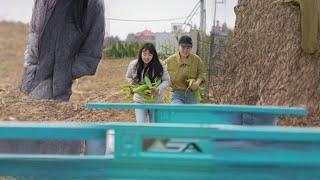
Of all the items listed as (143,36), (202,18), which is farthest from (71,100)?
(143,36)

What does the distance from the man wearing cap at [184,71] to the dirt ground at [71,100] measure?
98 cm

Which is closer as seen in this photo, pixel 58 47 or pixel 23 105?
pixel 58 47

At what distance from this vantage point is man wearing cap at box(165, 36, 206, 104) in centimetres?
588

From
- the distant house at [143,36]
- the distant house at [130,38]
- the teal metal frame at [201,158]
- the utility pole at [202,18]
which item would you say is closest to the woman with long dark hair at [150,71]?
the teal metal frame at [201,158]

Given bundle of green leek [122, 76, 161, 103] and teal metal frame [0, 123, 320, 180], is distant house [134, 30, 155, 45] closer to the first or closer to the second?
bundle of green leek [122, 76, 161, 103]

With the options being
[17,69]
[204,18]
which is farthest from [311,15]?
[17,69]

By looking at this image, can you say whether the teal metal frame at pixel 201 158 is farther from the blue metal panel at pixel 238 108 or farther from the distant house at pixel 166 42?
the distant house at pixel 166 42

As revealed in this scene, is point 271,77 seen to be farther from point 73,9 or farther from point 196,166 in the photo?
point 196,166

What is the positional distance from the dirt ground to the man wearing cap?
38.7 inches

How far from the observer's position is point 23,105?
302 inches

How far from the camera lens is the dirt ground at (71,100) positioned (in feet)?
21.1

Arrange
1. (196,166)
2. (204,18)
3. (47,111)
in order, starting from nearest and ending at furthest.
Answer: (196,166), (47,111), (204,18)

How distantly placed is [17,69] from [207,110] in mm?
15853

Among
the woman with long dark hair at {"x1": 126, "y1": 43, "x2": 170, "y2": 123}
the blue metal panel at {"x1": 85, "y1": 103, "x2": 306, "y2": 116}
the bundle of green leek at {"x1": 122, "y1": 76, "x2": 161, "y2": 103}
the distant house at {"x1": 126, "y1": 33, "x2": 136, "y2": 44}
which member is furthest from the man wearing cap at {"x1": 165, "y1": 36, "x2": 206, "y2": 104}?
the distant house at {"x1": 126, "y1": 33, "x2": 136, "y2": 44}
